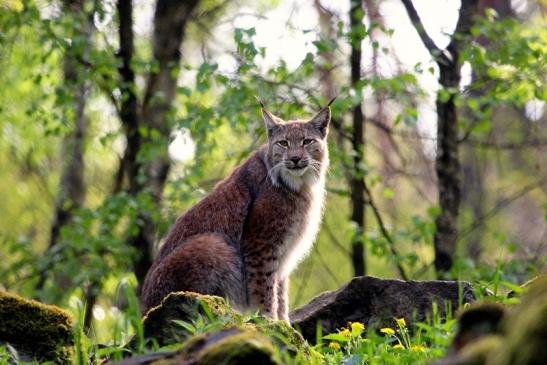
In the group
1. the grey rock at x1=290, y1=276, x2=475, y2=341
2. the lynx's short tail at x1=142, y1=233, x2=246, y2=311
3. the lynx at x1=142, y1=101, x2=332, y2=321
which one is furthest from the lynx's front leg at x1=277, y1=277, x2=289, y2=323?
the grey rock at x1=290, y1=276, x2=475, y2=341

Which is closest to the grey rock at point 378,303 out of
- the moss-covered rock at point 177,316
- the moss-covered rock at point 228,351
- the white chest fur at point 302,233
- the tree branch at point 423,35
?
the white chest fur at point 302,233

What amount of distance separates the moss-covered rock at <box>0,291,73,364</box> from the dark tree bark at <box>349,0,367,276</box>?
5726 millimetres

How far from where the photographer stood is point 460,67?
10484 mm

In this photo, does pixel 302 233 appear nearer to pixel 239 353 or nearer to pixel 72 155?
pixel 239 353

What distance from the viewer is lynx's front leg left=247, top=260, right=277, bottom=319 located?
738 cm

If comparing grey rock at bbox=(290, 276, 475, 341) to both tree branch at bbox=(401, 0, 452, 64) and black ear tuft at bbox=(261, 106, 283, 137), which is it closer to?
black ear tuft at bbox=(261, 106, 283, 137)

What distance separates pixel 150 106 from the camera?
477 inches

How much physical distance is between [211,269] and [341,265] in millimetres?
9414

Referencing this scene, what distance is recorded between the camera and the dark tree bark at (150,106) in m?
11.5

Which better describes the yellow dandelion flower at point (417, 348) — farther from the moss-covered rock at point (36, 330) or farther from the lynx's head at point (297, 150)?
the lynx's head at point (297, 150)

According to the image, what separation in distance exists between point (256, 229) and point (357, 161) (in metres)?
3.91

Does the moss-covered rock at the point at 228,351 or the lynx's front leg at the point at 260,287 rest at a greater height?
the moss-covered rock at the point at 228,351

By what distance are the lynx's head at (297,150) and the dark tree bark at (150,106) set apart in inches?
120

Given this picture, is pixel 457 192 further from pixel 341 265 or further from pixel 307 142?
pixel 341 265
